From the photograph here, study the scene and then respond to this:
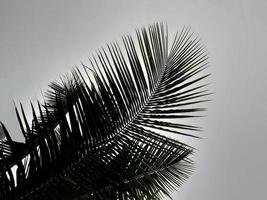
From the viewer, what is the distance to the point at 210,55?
182 inches

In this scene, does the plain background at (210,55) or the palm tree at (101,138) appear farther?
the plain background at (210,55)

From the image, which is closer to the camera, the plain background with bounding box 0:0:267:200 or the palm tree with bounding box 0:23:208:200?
the palm tree with bounding box 0:23:208:200

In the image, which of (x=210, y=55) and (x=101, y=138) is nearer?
(x=101, y=138)

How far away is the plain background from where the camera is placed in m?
4.04

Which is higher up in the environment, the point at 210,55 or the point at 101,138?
the point at 210,55

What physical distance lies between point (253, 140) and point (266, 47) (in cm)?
114

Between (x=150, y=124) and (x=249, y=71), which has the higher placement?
(x=249, y=71)

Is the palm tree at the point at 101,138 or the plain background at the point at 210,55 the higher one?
the plain background at the point at 210,55

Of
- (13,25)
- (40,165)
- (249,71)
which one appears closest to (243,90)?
(249,71)

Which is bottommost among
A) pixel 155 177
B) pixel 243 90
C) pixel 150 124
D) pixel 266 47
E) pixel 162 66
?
pixel 155 177

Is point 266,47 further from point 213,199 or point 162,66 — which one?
point 162,66

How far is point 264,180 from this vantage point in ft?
16.3

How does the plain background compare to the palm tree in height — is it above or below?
above

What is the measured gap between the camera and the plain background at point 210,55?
4.04 m
